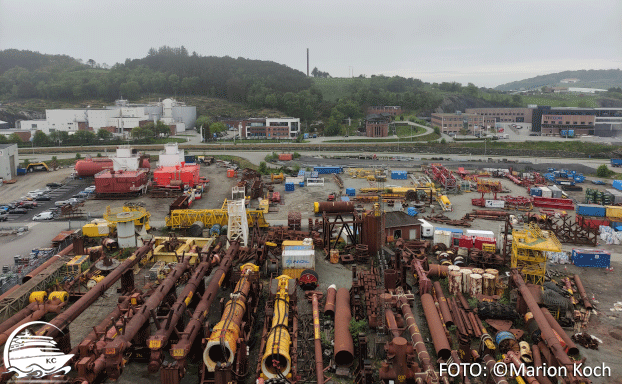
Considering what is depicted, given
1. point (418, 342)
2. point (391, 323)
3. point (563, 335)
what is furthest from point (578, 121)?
point (418, 342)

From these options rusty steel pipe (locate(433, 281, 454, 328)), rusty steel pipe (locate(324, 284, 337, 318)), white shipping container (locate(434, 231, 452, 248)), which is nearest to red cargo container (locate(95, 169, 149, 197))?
rusty steel pipe (locate(324, 284, 337, 318))

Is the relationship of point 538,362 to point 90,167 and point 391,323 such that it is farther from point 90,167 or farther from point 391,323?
point 90,167

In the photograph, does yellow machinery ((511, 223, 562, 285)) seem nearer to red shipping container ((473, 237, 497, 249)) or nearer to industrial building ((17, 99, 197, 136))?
red shipping container ((473, 237, 497, 249))

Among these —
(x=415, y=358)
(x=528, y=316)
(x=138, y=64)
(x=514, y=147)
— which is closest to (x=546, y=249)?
(x=528, y=316)

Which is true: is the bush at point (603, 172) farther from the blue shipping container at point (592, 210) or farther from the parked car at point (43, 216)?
the parked car at point (43, 216)

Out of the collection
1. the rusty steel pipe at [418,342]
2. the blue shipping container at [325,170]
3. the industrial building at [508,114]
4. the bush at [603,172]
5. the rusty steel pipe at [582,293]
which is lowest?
the rusty steel pipe at [582,293]

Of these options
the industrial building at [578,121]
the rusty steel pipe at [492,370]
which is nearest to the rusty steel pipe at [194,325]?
the rusty steel pipe at [492,370]
